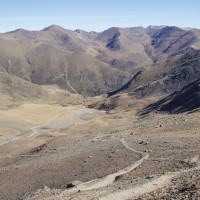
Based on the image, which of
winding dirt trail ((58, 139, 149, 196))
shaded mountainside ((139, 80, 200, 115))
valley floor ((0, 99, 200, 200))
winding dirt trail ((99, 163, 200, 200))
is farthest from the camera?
shaded mountainside ((139, 80, 200, 115))

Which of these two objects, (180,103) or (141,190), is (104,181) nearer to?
(141,190)

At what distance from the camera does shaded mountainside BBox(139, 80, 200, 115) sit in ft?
380

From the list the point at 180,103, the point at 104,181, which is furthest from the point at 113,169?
the point at 180,103

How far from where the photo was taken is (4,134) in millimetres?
115438

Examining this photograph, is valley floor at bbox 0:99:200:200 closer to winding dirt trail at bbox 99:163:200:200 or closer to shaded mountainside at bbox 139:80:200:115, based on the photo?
winding dirt trail at bbox 99:163:200:200

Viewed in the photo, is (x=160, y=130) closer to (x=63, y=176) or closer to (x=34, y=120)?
(x=63, y=176)

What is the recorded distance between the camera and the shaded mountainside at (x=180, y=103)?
380 feet

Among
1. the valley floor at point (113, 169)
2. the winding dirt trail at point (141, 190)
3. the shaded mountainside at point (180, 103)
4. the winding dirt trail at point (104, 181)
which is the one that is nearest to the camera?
the winding dirt trail at point (141, 190)

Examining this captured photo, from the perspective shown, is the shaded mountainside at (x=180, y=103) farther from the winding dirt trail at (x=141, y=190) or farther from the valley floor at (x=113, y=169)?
the winding dirt trail at (x=141, y=190)

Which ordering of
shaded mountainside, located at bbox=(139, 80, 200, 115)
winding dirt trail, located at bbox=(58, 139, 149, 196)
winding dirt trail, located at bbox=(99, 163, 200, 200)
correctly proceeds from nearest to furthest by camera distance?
winding dirt trail, located at bbox=(99, 163, 200, 200), winding dirt trail, located at bbox=(58, 139, 149, 196), shaded mountainside, located at bbox=(139, 80, 200, 115)

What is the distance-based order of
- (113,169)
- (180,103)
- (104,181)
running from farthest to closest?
(180,103), (113,169), (104,181)

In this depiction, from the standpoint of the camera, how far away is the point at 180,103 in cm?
12419

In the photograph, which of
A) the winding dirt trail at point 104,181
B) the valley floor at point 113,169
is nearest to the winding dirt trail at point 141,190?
the valley floor at point 113,169

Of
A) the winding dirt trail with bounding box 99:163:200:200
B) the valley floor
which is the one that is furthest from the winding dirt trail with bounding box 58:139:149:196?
the winding dirt trail with bounding box 99:163:200:200
